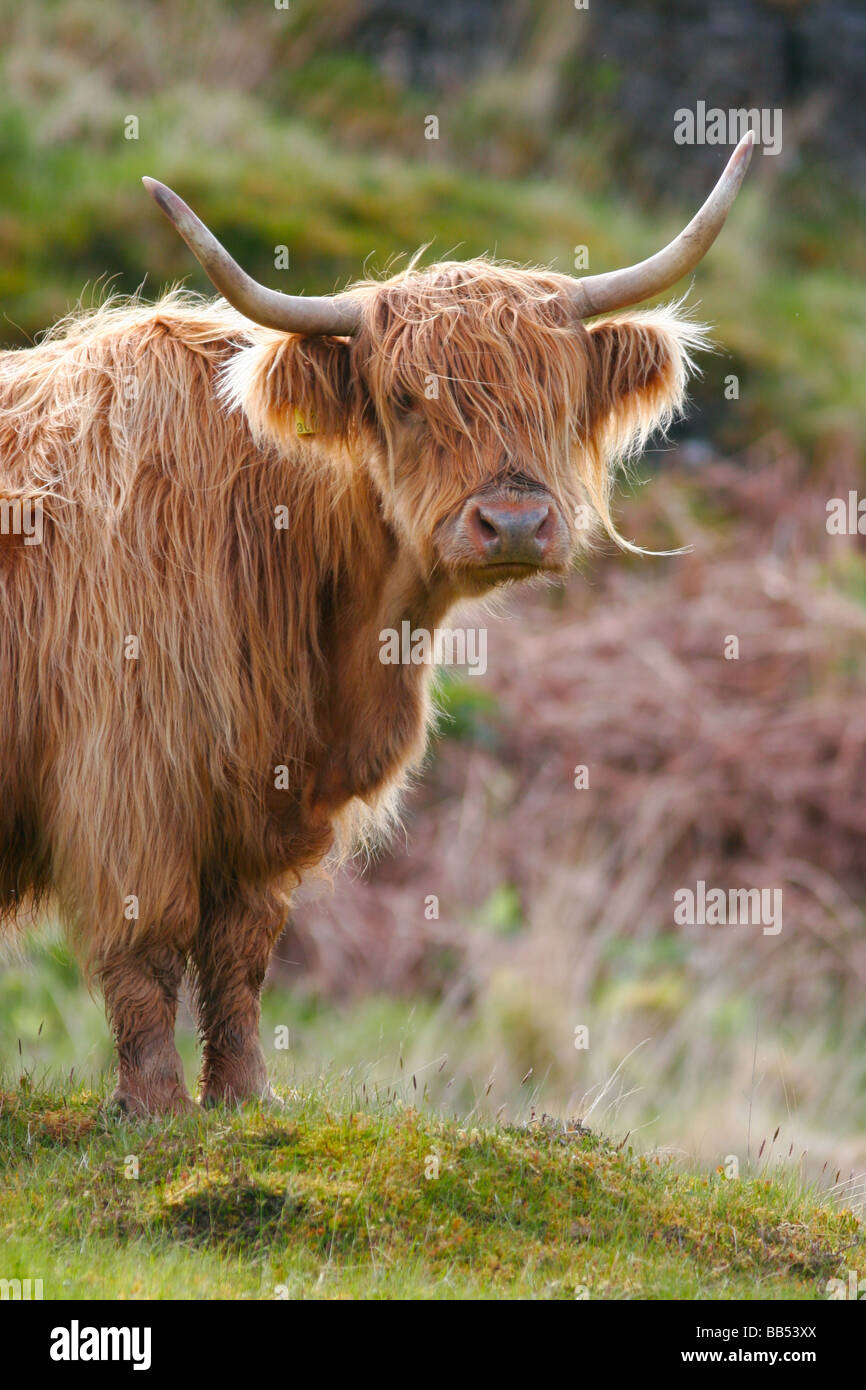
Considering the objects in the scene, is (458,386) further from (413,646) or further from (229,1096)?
(229,1096)

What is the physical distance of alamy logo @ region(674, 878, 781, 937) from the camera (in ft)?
33.0

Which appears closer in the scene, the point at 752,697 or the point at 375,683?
the point at 375,683

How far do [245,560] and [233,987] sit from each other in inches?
48.3

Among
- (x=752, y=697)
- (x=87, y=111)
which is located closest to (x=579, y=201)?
(x=87, y=111)

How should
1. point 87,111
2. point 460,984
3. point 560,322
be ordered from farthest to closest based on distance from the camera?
point 87,111
point 460,984
point 560,322

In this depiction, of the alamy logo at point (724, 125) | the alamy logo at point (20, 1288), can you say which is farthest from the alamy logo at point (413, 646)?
the alamy logo at point (724, 125)

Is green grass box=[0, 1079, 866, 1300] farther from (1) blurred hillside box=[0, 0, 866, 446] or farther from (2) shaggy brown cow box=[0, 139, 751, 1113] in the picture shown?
(1) blurred hillside box=[0, 0, 866, 446]

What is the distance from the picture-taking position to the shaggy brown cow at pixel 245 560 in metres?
4.50

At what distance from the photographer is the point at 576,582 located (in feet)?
39.7

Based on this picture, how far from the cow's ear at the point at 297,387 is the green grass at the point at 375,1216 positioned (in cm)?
182

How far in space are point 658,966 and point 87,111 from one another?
801 centimetres
